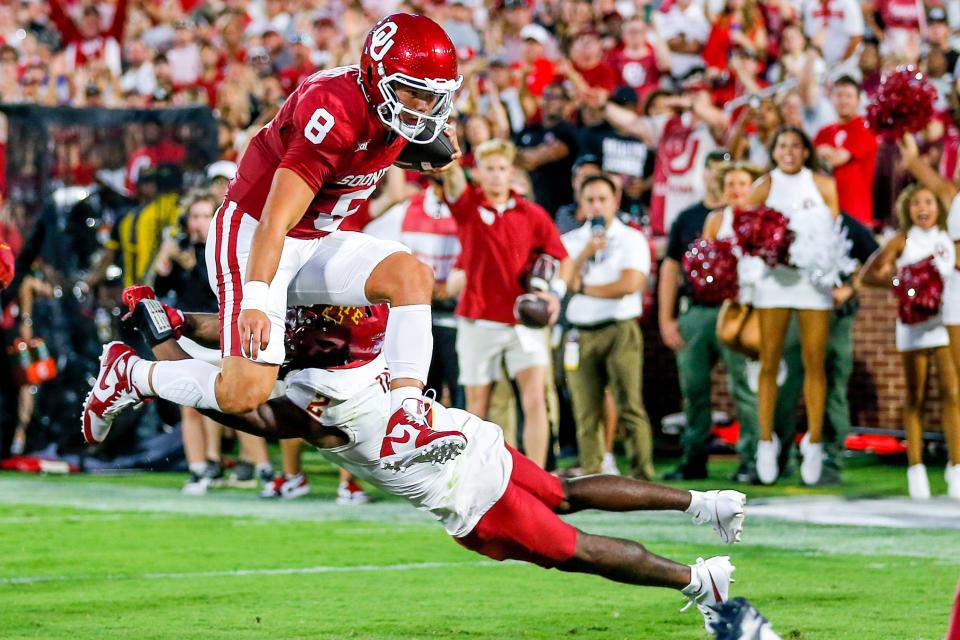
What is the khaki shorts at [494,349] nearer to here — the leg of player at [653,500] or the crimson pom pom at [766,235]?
the crimson pom pom at [766,235]

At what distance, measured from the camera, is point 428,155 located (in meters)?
6.86

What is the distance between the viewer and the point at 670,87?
52.5ft

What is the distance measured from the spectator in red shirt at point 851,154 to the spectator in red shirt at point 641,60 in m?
2.91

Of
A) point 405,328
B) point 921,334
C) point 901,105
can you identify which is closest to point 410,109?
point 405,328

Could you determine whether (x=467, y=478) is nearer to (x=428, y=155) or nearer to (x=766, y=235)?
(x=428, y=155)

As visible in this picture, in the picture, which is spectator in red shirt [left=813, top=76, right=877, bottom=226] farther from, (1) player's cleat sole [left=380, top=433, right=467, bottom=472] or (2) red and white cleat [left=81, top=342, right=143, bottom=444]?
(1) player's cleat sole [left=380, top=433, right=467, bottom=472]

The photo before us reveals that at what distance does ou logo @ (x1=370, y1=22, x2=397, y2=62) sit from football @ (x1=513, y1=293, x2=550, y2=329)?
480cm

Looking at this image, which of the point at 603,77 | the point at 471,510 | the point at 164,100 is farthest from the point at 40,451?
the point at 471,510

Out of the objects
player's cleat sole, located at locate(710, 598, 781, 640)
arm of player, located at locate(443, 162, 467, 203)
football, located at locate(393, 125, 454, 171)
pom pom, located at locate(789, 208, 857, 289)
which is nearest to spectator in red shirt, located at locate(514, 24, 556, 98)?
pom pom, located at locate(789, 208, 857, 289)

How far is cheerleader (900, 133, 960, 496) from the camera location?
1084cm

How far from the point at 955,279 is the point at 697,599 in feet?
17.9

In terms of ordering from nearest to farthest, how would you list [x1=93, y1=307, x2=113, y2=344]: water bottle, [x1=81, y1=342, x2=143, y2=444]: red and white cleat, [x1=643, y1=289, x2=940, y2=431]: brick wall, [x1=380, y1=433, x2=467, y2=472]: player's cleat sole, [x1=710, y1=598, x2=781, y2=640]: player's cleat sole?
[x1=710, y1=598, x2=781, y2=640]: player's cleat sole
[x1=380, y1=433, x2=467, y2=472]: player's cleat sole
[x1=81, y1=342, x2=143, y2=444]: red and white cleat
[x1=643, y1=289, x2=940, y2=431]: brick wall
[x1=93, y1=307, x2=113, y2=344]: water bottle

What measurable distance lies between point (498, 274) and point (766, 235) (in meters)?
1.95

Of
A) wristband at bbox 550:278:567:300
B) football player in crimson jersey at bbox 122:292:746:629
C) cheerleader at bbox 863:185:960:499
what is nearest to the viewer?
football player in crimson jersey at bbox 122:292:746:629
